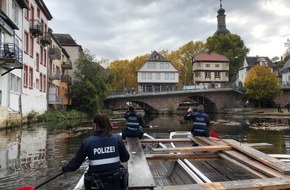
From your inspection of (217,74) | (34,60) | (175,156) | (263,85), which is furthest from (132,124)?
(217,74)

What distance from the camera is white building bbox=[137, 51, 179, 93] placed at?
7006 cm

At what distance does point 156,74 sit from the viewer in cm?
7044

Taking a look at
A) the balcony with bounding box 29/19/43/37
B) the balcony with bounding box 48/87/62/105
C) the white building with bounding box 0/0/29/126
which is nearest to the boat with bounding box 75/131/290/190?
the white building with bounding box 0/0/29/126

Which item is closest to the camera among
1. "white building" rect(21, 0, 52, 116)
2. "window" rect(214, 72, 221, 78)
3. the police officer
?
the police officer

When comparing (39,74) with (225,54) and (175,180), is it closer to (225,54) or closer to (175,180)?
(175,180)

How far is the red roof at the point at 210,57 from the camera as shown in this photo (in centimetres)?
7844

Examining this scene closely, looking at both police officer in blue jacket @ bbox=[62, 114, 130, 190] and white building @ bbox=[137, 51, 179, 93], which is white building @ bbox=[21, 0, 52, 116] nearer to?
police officer in blue jacket @ bbox=[62, 114, 130, 190]

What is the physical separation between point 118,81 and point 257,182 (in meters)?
75.1

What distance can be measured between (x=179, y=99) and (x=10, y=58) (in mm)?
44961

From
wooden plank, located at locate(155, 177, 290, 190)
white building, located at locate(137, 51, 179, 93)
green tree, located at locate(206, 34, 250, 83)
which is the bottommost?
wooden plank, located at locate(155, 177, 290, 190)

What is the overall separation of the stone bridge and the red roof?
14.8 meters

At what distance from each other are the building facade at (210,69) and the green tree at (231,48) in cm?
605

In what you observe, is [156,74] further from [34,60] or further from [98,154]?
[98,154]

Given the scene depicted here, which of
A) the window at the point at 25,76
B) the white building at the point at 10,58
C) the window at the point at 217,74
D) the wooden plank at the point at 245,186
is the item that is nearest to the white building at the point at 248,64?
the window at the point at 217,74
